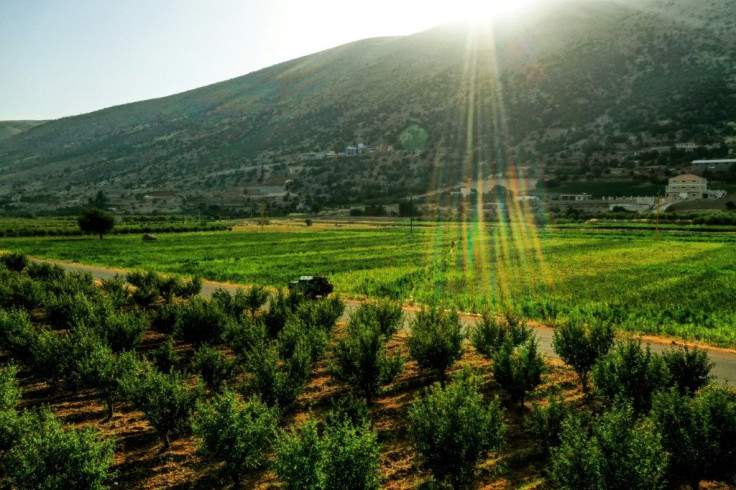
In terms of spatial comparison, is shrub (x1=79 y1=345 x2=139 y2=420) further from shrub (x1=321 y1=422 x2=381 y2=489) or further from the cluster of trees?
shrub (x1=321 y1=422 x2=381 y2=489)

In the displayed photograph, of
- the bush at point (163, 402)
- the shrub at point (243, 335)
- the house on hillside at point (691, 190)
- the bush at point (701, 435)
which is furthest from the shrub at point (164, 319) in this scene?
the house on hillside at point (691, 190)

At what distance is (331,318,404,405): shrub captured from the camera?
12500mm

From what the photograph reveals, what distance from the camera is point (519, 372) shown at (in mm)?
11914

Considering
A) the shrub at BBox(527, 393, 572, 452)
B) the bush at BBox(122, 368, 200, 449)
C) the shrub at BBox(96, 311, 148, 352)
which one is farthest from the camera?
the shrub at BBox(96, 311, 148, 352)

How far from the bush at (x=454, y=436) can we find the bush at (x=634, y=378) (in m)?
3.89

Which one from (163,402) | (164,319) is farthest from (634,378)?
(164,319)

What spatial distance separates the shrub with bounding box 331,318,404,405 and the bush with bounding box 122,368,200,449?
3868 mm

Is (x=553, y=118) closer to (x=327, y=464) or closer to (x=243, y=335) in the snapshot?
(x=243, y=335)

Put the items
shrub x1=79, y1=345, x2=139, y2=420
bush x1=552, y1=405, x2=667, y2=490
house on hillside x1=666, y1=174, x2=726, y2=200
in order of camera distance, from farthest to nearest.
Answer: house on hillside x1=666, y1=174, x2=726, y2=200 → shrub x1=79, y1=345, x2=139, y2=420 → bush x1=552, y1=405, x2=667, y2=490

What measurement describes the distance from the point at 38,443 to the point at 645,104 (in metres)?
181

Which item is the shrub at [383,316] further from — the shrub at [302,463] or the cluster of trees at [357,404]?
the shrub at [302,463]

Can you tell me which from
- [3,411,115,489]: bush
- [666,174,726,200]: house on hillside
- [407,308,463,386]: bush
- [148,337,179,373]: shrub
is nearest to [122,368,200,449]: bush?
[3,411,115,489]: bush

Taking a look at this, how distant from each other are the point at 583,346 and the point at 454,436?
7.08 m

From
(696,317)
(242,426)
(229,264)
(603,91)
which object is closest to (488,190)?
(603,91)
